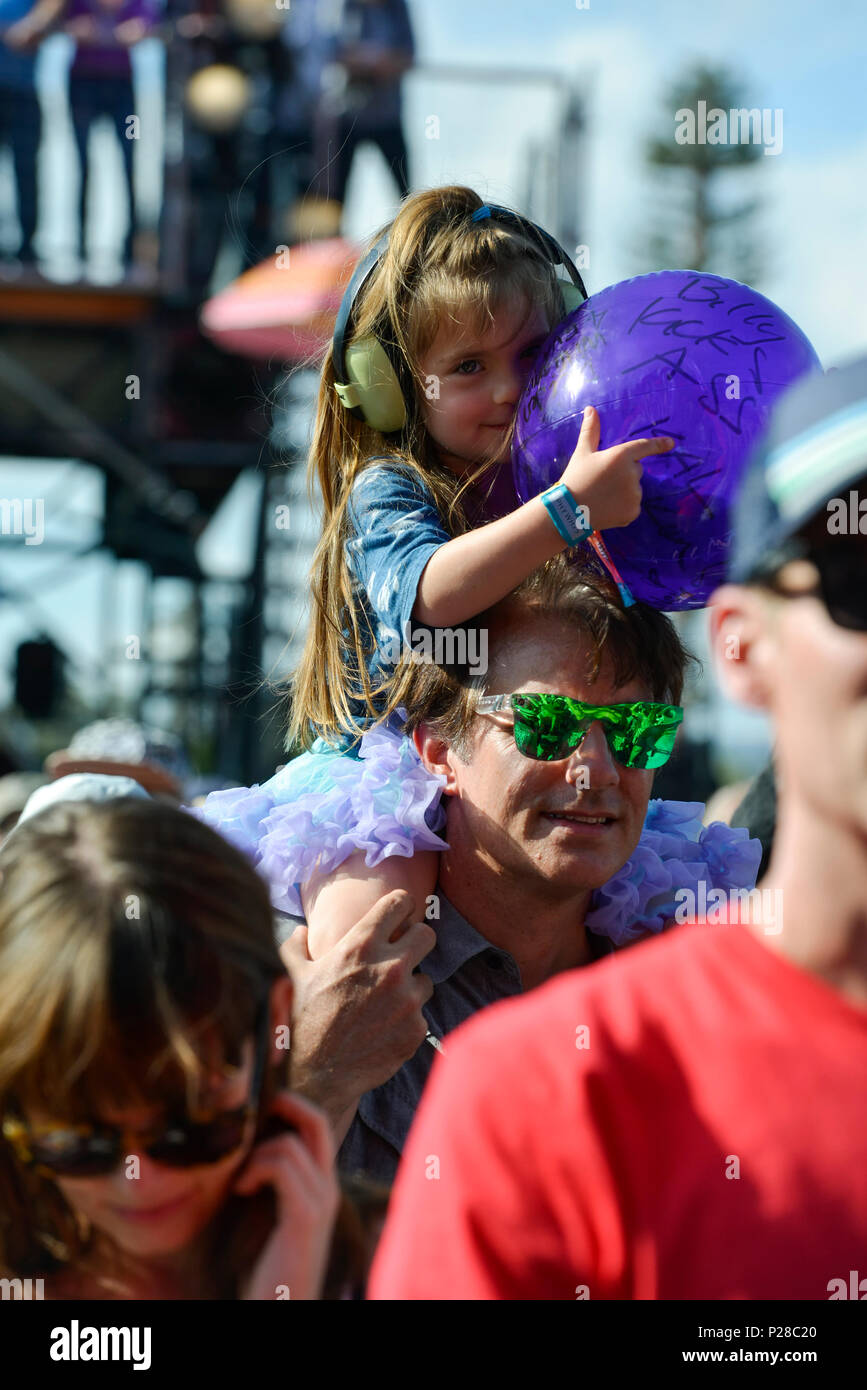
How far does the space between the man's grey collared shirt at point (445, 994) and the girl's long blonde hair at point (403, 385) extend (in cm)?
38

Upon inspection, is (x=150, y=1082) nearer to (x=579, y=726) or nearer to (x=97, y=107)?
(x=579, y=726)

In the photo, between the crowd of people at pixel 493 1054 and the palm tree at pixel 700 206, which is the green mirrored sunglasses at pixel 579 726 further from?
the palm tree at pixel 700 206

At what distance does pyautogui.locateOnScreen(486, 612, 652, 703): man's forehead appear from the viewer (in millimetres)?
2309

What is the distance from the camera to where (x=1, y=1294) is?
1461 mm

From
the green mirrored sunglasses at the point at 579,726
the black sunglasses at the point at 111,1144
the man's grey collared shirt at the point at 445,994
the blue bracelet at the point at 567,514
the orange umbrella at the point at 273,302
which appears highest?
the orange umbrella at the point at 273,302

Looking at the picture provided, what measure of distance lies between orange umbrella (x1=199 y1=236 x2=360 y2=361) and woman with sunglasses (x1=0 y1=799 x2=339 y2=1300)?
21.3ft

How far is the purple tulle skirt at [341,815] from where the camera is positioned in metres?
2.28

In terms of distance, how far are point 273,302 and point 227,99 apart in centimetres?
159

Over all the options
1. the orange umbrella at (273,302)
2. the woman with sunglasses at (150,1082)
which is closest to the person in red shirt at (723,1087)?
the woman with sunglasses at (150,1082)

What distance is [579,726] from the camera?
7.43ft

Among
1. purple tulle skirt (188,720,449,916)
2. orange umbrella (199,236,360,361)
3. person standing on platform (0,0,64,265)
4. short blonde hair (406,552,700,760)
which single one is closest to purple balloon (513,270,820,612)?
short blonde hair (406,552,700,760)

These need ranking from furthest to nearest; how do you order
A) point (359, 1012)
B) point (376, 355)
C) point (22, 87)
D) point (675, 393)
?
1. point (22, 87)
2. point (376, 355)
3. point (359, 1012)
4. point (675, 393)

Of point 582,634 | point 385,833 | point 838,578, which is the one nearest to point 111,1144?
point 838,578

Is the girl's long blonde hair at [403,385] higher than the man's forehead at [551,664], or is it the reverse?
the girl's long blonde hair at [403,385]
